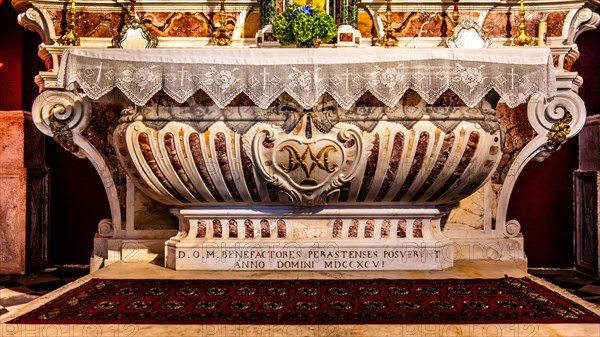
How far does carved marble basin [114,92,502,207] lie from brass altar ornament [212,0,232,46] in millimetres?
631

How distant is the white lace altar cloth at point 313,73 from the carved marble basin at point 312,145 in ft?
0.60

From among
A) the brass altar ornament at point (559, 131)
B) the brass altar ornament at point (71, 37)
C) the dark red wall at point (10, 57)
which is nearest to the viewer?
the brass altar ornament at point (559, 131)

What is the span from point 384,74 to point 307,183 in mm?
684

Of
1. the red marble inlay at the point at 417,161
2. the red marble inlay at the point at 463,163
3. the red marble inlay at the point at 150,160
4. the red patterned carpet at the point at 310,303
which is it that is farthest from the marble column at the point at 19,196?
the red marble inlay at the point at 463,163

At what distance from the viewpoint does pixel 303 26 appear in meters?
2.81

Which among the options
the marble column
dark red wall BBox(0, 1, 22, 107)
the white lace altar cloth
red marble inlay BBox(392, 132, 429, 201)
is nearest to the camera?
the white lace altar cloth

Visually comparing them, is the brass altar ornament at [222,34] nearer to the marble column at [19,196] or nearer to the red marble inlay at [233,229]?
the red marble inlay at [233,229]

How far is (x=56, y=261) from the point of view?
390 centimetres

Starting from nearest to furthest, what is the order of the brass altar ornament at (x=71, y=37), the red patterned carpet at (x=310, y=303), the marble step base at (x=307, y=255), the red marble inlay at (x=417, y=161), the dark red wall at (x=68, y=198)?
the red patterned carpet at (x=310, y=303) < the red marble inlay at (x=417, y=161) < the marble step base at (x=307, y=255) < the brass altar ornament at (x=71, y=37) < the dark red wall at (x=68, y=198)

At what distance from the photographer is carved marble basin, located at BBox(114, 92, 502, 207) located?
272cm

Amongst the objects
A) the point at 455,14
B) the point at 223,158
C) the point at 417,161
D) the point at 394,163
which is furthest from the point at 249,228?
the point at 455,14

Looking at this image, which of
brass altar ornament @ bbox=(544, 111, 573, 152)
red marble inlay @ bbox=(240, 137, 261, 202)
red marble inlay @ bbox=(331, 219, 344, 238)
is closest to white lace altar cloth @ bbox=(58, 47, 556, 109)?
red marble inlay @ bbox=(240, 137, 261, 202)

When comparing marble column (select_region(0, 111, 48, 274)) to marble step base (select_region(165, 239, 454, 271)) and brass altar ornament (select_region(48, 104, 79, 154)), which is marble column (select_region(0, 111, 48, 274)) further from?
marble step base (select_region(165, 239, 454, 271))

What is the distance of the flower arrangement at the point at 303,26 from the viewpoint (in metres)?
2.81
